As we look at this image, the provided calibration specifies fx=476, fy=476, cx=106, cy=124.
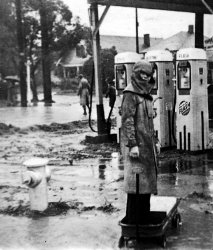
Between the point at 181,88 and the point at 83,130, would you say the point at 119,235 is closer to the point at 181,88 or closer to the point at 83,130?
the point at 181,88

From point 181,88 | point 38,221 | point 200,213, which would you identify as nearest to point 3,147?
point 181,88

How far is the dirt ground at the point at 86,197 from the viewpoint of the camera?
209 inches

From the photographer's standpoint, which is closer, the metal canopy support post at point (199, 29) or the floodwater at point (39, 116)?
the metal canopy support post at point (199, 29)

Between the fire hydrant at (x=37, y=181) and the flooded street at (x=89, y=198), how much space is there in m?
0.20

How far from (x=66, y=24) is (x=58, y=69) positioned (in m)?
31.1

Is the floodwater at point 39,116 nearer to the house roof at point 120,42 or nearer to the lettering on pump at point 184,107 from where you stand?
the lettering on pump at point 184,107

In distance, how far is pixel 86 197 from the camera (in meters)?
7.07

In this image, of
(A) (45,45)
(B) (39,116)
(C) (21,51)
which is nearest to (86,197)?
(B) (39,116)

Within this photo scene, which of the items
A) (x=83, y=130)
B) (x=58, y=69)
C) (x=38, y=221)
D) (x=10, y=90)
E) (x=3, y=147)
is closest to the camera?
(x=38, y=221)

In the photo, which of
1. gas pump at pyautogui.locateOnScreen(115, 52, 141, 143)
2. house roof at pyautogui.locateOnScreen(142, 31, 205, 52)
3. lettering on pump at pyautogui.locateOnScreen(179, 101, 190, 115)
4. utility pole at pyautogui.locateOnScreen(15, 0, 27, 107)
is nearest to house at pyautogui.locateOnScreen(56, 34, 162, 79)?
house roof at pyautogui.locateOnScreen(142, 31, 205, 52)

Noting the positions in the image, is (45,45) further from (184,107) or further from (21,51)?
(184,107)

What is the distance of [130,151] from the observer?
4.92 metres

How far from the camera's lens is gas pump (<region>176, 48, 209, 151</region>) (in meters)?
9.92

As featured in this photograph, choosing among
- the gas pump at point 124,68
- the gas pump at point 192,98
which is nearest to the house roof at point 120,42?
the gas pump at point 124,68
